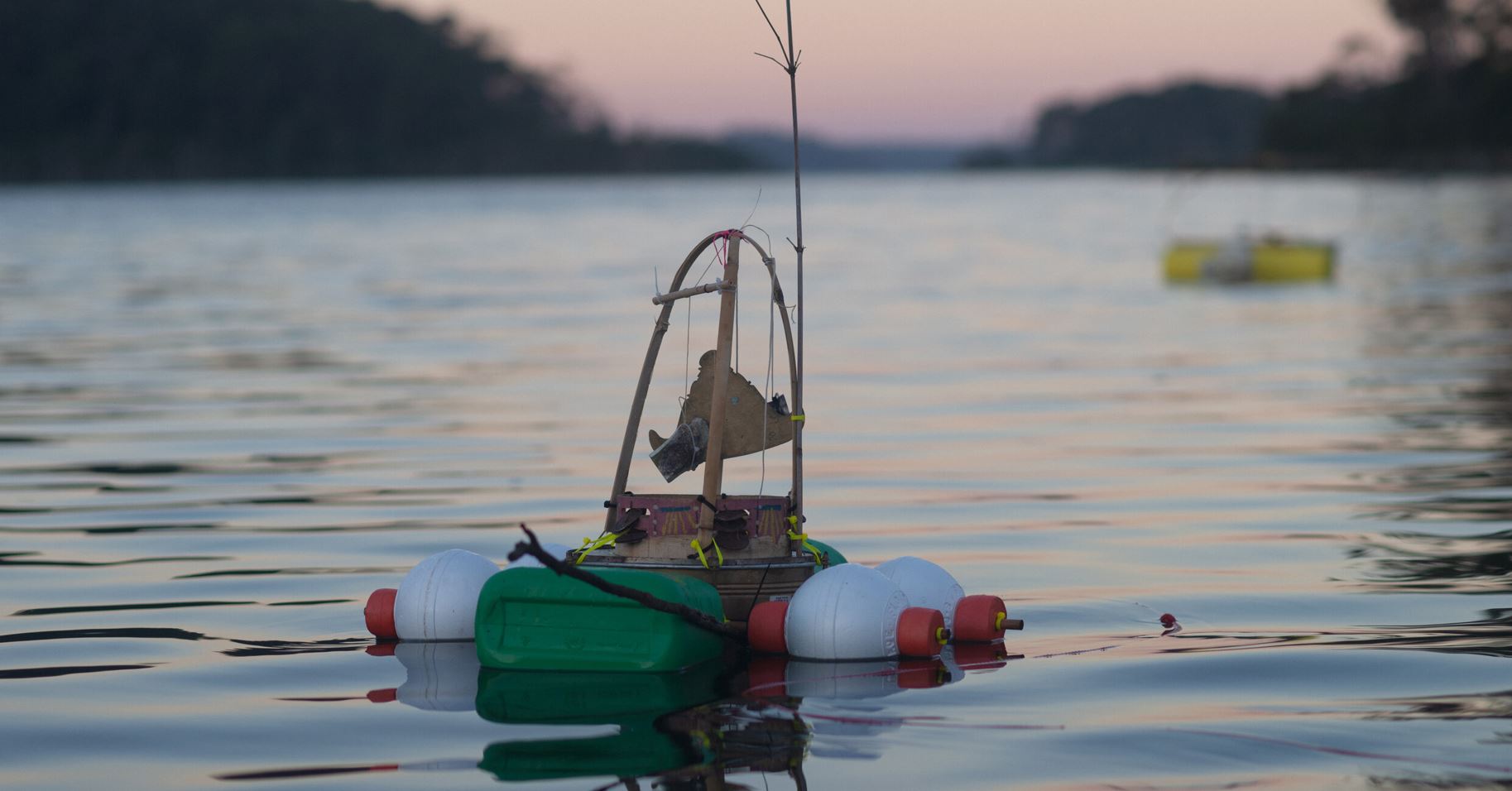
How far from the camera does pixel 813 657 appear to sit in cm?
961

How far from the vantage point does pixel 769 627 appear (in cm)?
974

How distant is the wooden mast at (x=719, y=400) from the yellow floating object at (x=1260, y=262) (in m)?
39.5

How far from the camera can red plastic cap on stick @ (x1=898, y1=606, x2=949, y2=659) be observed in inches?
377

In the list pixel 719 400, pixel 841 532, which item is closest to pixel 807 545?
pixel 719 400

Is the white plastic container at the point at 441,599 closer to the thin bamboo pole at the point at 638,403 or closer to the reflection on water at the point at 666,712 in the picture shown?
the reflection on water at the point at 666,712

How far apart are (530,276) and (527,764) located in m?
46.2

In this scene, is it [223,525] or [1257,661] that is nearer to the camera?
[1257,661]

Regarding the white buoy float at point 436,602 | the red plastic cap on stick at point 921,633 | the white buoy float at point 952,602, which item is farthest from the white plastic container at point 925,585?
the white buoy float at point 436,602

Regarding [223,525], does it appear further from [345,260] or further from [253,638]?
[345,260]

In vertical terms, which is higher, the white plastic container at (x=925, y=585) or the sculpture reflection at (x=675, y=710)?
the white plastic container at (x=925, y=585)

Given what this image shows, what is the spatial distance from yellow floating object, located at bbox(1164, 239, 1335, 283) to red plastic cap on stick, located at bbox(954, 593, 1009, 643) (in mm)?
39174

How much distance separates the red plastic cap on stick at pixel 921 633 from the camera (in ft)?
31.4

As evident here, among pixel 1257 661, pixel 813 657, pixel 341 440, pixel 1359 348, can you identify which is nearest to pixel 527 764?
pixel 813 657

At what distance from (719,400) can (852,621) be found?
1374mm
